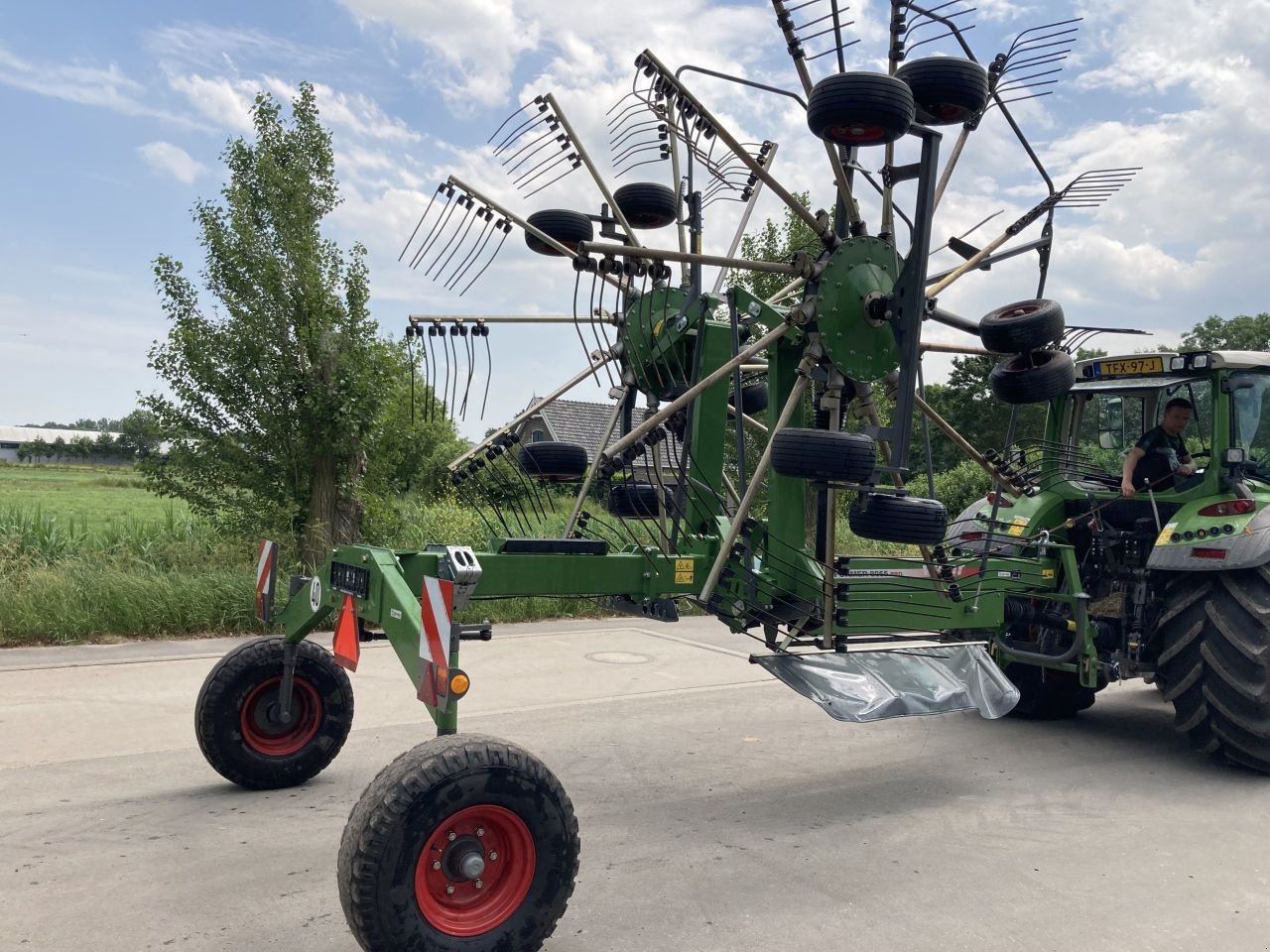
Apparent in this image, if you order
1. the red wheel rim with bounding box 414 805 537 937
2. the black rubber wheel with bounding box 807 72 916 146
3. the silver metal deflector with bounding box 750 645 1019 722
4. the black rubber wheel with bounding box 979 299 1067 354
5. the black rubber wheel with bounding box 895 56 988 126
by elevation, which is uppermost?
the black rubber wheel with bounding box 895 56 988 126

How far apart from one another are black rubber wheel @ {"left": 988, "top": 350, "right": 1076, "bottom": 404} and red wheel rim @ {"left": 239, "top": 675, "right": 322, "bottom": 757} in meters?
4.08

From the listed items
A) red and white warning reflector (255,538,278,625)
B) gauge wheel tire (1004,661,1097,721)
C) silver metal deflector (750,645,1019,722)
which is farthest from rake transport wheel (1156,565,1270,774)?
red and white warning reflector (255,538,278,625)

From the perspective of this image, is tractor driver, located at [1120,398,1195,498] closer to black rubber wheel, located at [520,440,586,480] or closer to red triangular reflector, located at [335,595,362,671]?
black rubber wheel, located at [520,440,586,480]

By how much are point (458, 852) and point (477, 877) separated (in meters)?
0.11

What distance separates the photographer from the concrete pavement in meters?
3.96

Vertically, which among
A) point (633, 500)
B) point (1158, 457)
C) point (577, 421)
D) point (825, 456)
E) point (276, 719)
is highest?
point (577, 421)

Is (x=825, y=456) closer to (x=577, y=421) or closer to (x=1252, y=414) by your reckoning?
(x=1252, y=414)

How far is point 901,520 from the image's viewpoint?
487cm


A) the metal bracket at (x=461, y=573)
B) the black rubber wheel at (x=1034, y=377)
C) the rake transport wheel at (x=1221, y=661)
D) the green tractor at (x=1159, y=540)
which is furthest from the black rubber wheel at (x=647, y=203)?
the rake transport wheel at (x=1221, y=661)

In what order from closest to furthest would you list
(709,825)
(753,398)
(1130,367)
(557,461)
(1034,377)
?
(709,825) < (1034,377) < (557,461) < (753,398) < (1130,367)

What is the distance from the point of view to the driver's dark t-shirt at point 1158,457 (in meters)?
7.04

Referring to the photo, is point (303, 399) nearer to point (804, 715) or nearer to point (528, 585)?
point (804, 715)

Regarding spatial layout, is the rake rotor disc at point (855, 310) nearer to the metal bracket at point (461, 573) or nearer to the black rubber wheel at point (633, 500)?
the black rubber wheel at point (633, 500)

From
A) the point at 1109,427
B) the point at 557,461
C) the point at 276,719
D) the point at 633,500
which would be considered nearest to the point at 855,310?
the point at 633,500
